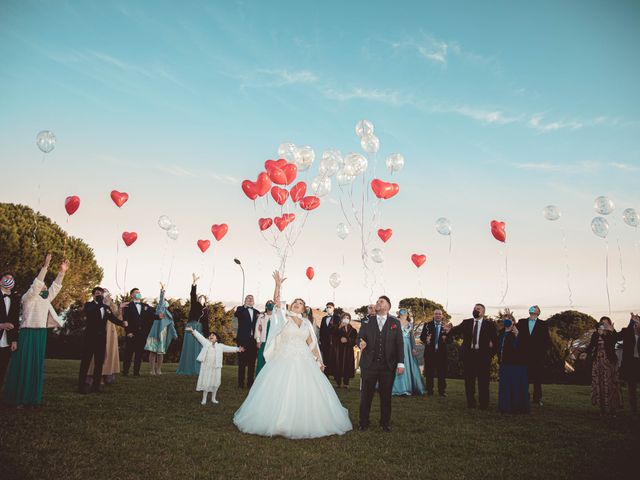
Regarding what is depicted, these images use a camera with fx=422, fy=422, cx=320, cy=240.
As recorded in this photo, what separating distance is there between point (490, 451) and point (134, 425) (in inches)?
212

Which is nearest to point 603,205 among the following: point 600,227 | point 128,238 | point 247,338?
point 600,227

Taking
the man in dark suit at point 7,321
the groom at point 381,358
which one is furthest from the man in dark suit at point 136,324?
the groom at point 381,358

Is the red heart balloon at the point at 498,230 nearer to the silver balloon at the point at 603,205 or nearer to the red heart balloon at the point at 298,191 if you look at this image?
the silver balloon at the point at 603,205

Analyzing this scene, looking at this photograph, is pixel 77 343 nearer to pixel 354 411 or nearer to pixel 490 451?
pixel 354 411

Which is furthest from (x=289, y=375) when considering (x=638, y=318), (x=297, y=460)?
(x=638, y=318)

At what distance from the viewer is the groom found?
7312 mm

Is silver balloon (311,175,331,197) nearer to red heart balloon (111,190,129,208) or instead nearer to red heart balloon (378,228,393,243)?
red heart balloon (378,228,393,243)

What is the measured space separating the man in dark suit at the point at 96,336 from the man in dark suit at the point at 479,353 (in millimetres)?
8356

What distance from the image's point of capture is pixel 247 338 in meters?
12.1

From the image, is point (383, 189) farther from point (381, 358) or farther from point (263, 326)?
point (381, 358)

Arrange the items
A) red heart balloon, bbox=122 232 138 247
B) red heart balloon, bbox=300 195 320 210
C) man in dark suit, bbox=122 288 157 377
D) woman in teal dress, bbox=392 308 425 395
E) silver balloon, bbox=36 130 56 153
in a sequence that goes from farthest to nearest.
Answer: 1. red heart balloon, bbox=122 232 138 247
2. red heart balloon, bbox=300 195 320 210
3. man in dark suit, bbox=122 288 157 377
4. woman in teal dress, bbox=392 308 425 395
5. silver balloon, bbox=36 130 56 153

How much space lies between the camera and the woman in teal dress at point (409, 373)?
1245 centimetres

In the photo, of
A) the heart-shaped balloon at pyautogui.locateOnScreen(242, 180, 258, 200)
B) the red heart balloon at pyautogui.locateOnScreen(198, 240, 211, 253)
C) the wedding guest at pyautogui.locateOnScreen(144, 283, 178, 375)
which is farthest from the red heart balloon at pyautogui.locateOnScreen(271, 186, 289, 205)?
the wedding guest at pyautogui.locateOnScreen(144, 283, 178, 375)

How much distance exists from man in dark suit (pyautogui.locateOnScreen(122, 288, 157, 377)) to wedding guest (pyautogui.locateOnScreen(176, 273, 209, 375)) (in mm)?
1359
